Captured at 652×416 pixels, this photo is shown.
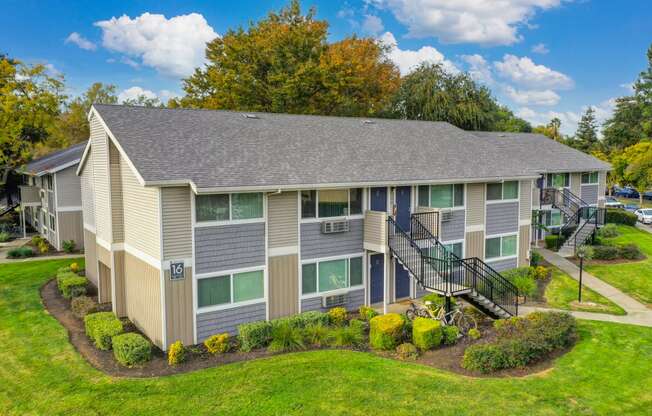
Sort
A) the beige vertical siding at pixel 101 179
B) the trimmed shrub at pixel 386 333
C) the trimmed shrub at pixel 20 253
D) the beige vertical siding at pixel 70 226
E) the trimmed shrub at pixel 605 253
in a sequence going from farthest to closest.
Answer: the beige vertical siding at pixel 70 226
the trimmed shrub at pixel 20 253
the trimmed shrub at pixel 605 253
the beige vertical siding at pixel 101 179
the trimmed shrub at pixel 386 333

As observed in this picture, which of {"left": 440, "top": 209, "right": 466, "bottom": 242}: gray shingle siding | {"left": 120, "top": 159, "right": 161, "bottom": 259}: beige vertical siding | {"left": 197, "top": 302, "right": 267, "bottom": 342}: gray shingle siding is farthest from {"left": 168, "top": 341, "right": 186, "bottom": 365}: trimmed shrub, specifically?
{"left": 440, "top": 209, "right": 466, "bottom": 242}: gray shingle siding

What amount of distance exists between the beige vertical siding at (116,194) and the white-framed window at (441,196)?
1098 cm

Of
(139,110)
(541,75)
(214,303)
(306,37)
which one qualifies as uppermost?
(306,37)

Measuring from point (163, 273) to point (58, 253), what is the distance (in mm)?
18345

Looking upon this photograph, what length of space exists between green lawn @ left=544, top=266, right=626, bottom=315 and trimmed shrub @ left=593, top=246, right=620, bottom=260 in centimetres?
434

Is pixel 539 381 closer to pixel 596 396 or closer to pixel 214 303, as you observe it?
pixel 596 396

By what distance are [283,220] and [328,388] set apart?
19.6 ft

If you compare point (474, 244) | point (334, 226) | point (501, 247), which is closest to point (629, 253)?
point (501, 247)

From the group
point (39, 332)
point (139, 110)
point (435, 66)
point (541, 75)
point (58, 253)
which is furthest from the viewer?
point (435, 66)

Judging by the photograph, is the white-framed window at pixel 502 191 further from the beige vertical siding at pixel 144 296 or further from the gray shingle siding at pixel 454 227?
the beige vertical siding at pixel 144 296

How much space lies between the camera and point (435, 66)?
142ft

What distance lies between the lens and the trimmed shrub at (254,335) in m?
13.1

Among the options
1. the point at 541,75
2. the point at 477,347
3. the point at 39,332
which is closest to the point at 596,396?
the point at 477,347

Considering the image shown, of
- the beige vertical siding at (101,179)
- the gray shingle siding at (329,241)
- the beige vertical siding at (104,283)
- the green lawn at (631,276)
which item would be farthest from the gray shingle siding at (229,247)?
the green lawn at (631,276)
